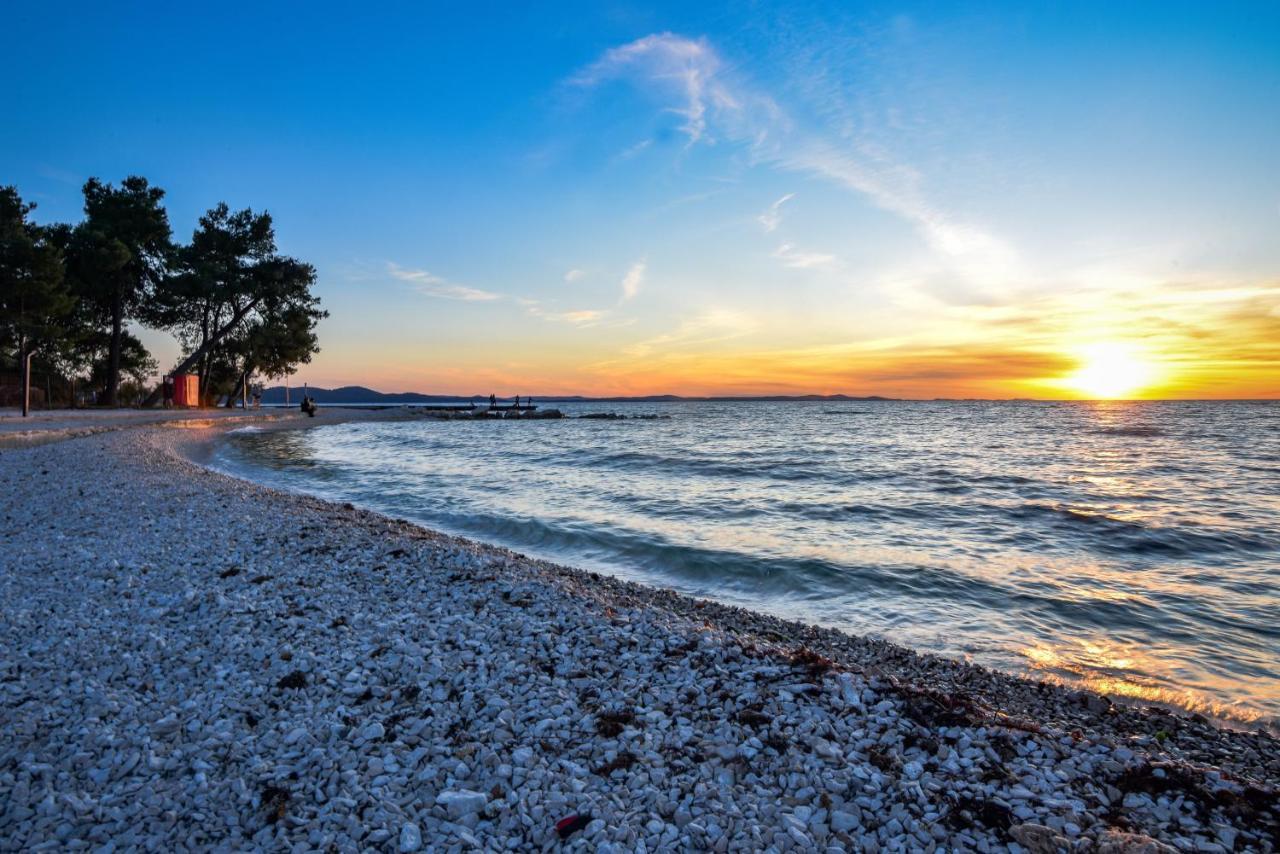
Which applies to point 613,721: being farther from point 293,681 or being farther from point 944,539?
point 944,539

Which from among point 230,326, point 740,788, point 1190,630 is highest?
point 230,326

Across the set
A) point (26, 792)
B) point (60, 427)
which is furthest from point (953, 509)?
point (60, 427)

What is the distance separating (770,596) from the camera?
8.48 metres

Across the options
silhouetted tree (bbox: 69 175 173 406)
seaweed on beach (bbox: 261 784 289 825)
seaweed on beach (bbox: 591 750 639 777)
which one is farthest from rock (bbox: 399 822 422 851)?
silhouetted tree (bbox: 69 175 173 406)

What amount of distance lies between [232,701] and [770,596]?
A: 633cm

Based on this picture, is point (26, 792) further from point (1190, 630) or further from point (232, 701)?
point (1190, 630)

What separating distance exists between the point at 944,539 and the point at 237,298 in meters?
48.2

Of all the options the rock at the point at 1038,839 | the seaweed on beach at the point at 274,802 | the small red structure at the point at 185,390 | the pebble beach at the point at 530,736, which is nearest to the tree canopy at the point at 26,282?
the small red structure at the point at 185,390

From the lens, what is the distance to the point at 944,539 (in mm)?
11773

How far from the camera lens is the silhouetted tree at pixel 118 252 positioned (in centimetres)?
3588

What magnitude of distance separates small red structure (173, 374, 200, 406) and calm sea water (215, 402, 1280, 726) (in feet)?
73.4

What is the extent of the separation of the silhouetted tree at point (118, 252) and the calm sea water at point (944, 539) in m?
20.7

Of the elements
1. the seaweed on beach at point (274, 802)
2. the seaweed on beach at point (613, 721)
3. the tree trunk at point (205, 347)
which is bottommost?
the seaweed on beach at point (274, 802)

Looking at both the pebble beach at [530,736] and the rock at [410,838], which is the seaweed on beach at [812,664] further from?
the rock at [410,838]
